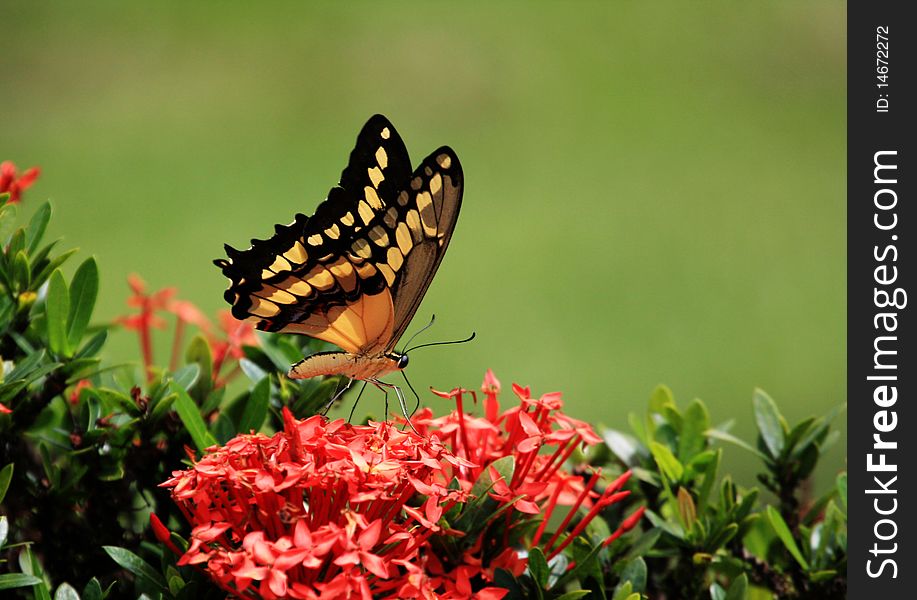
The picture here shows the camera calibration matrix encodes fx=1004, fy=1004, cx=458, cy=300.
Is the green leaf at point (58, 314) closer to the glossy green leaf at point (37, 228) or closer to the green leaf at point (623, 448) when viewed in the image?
the glossy green leaf at point (37, 228)

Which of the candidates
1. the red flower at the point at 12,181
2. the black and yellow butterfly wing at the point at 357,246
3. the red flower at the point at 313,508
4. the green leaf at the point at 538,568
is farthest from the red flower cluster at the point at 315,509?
the red flower at the point at 12,181

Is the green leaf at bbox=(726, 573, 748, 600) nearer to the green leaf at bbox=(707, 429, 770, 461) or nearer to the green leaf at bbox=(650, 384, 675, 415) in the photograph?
the green leaf at bbox=(707, 429, 770, 461)

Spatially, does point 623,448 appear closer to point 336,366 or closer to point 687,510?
point 687,510

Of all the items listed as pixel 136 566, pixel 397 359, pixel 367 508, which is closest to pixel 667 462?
pixel 397 359

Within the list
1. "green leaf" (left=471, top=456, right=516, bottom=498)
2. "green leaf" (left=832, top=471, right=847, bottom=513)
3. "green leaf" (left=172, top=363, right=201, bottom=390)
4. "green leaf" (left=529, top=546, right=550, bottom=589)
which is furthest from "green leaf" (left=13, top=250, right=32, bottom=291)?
"green leaf" (left=832, top=471, right=847, bottom=513)

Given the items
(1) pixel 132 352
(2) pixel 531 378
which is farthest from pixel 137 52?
(2) pixel 531 378

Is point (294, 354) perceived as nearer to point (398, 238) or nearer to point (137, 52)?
point (398, 238)

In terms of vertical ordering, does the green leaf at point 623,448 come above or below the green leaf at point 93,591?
above
